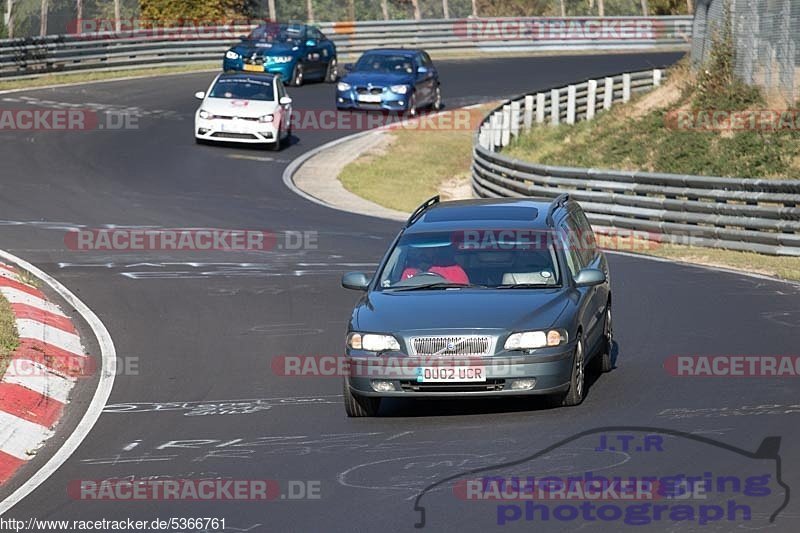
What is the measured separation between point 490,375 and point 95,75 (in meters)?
35.5

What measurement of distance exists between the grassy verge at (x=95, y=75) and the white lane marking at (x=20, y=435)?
3029 cm

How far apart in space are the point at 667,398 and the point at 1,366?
5653mm

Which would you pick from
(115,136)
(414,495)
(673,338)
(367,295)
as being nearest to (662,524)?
(414,495)

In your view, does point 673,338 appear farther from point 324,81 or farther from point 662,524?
point 324,81

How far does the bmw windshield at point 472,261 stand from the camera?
38.0 ft

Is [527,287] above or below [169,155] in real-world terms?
above

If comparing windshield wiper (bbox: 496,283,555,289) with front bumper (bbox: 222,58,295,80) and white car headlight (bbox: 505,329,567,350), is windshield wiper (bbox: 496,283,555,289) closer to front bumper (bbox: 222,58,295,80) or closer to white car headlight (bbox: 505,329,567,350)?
white car headlight (bbox: 505,329,567,350)

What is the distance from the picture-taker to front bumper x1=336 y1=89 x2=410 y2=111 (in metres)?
38.4

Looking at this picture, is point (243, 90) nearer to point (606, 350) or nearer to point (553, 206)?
point (553, 206)

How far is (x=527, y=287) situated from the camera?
11477 millimetres

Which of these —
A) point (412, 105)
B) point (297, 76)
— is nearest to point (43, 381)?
point (412, 105)
